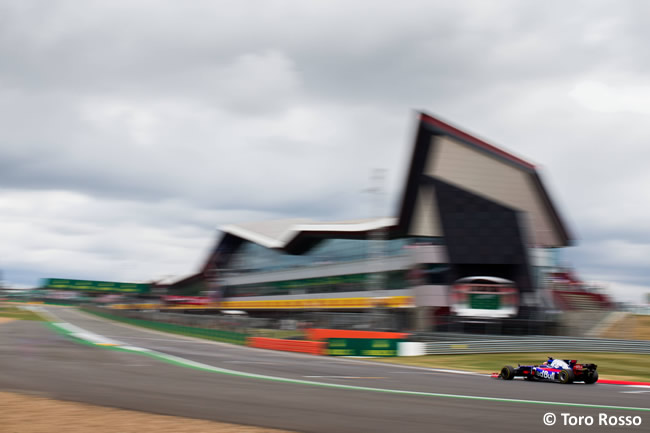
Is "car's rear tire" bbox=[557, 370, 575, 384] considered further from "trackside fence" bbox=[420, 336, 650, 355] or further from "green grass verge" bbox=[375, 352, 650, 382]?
"trackside fence" bbox=[420, 336, 650, 355]

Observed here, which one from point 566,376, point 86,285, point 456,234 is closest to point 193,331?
point 456,234

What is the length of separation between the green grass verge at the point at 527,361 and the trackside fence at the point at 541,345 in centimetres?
42

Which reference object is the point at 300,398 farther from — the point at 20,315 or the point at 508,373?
the point at 20,315

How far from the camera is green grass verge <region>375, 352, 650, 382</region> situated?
22297 millimetres

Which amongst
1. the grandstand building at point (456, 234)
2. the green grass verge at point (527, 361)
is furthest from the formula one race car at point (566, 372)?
the grandstand building at point (456, 234)

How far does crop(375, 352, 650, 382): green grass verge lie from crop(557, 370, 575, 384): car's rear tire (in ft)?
21.9

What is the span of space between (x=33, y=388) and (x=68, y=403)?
2.00 meters

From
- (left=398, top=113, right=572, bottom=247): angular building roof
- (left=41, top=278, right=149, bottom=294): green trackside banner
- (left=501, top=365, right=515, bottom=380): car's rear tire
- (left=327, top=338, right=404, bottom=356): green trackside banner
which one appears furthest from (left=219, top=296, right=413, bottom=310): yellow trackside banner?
(left=41, top=278, right=149, bottom=294): green trackside banner

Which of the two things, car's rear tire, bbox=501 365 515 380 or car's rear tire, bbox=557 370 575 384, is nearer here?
car's rear tire, bbox=557 370 575 384

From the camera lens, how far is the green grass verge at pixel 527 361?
22297mm

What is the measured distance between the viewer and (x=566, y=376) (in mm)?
14336

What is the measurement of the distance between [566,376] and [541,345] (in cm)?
1708

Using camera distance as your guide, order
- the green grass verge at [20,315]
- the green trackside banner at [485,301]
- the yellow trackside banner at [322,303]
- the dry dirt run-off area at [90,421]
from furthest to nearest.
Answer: the green grass verge at [20,315], the yellow trackside banner at [322,303], the green trackside banner at [485,301], the dry dirt run-off area at [90,421]

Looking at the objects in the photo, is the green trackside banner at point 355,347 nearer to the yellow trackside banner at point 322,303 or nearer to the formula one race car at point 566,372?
the yellow trackside banner at point 322,303
